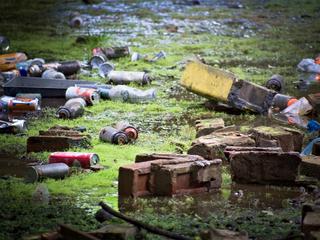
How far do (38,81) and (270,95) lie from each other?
2624 millimetres

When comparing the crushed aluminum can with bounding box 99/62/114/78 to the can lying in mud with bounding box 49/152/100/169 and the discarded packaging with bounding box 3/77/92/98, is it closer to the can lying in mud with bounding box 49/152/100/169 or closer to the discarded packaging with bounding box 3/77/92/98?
the discarded packaging with bounding box 3/77/92/98

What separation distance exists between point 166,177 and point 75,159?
969 mm

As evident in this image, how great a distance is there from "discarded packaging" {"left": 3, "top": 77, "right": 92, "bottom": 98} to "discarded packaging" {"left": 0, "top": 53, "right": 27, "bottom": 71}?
4.48 feet

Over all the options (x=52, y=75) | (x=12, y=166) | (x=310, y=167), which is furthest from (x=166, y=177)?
(x=52, y=75)

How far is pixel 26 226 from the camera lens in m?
5.51

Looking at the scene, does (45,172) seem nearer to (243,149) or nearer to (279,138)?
(243,149)

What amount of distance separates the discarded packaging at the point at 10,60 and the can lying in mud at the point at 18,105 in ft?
6.70

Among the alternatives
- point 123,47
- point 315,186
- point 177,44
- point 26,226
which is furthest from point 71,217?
point 177,44

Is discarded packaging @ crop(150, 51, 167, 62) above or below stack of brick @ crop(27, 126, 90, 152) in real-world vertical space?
above

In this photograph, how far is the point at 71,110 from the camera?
8.65 m

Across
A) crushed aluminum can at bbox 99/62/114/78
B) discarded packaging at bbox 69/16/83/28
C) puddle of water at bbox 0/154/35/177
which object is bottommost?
puddle of water at bbox 0/154/35/177

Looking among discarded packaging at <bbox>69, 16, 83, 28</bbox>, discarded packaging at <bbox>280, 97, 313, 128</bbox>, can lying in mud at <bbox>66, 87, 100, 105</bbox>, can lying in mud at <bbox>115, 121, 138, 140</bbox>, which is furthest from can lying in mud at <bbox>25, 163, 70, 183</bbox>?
discarded packaging at <bbox>69, 16, 83, 28</bbox>

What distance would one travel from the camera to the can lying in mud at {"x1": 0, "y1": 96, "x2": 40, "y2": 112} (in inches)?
352

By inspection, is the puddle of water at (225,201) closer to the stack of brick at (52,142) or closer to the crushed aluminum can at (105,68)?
the stack of brick at (52,142)
